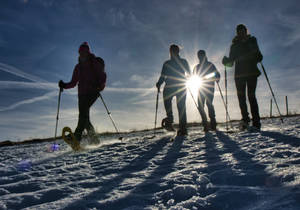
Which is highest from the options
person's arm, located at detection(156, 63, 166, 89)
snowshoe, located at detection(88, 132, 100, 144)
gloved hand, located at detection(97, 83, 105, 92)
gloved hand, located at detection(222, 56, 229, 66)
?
gloved hand, located at detection(222, 56, 229, 66)

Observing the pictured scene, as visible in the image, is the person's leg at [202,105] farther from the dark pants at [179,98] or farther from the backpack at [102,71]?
the backpack at [102,71]

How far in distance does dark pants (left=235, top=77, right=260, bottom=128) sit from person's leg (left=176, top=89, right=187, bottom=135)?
1567mm

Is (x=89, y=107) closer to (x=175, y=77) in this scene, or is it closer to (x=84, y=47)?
(x=84, y=47)

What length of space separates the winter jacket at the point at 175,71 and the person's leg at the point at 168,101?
0.19m

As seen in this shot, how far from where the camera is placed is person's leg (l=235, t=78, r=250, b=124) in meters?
6.46

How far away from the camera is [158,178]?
2.55 metres

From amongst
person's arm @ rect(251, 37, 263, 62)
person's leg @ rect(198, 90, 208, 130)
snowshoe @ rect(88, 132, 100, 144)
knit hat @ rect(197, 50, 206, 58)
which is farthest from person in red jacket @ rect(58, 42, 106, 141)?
person's arm @ rect(251, 37, 263, 62)

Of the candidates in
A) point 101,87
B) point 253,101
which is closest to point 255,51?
point 253,101

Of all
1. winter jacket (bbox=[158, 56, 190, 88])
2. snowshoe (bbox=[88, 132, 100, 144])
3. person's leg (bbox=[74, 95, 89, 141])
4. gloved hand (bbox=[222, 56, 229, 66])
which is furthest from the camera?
winter jacket (bbox=[158, 56, 190, 88])

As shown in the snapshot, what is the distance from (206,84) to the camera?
786 centimetres

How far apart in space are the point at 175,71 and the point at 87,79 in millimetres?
2718

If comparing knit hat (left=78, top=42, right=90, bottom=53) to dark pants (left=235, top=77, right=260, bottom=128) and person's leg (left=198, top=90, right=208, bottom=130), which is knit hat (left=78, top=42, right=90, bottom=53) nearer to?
person's leg (left=198, top=90, right=208, bottom=130)

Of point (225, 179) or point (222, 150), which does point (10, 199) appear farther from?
point (222, 150)

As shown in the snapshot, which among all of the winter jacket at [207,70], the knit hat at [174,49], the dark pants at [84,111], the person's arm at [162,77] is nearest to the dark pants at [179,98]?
Result: the person's arm at [162,77]
